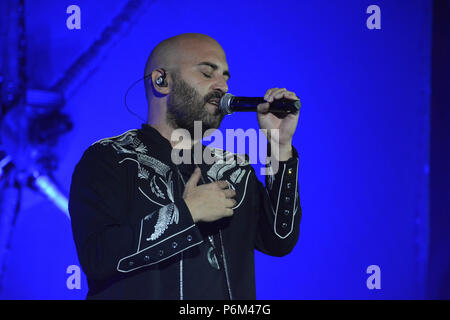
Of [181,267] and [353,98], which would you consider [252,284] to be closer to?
[181,267]

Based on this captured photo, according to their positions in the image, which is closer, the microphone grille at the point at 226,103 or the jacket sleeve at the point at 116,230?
the jacket sleeve at the point at 116,230

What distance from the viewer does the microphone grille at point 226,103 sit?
1.51m

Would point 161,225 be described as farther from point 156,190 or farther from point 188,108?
point 188,108

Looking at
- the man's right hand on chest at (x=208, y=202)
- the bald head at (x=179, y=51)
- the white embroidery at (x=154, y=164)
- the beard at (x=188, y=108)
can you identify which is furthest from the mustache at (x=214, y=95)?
the man's right hand on chest at (x=208, y=202)

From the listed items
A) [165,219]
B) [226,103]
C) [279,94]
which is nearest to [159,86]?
[226,103]

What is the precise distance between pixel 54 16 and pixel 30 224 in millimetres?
758

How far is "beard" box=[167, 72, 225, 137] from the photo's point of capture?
63.5 inches

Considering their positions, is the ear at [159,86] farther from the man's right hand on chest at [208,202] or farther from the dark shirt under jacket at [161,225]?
the man's right hand on chest at [208,202]

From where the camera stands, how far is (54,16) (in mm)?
1863

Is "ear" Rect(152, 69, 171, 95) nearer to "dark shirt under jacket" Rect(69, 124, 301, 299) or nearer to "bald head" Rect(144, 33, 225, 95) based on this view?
"bald head" Rect(144, 33, 225, 95)

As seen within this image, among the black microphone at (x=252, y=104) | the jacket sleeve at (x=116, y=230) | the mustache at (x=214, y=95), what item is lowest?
the jacket sleeve at (x=116, y=230)

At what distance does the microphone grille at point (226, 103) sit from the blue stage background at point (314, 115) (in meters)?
0.45
